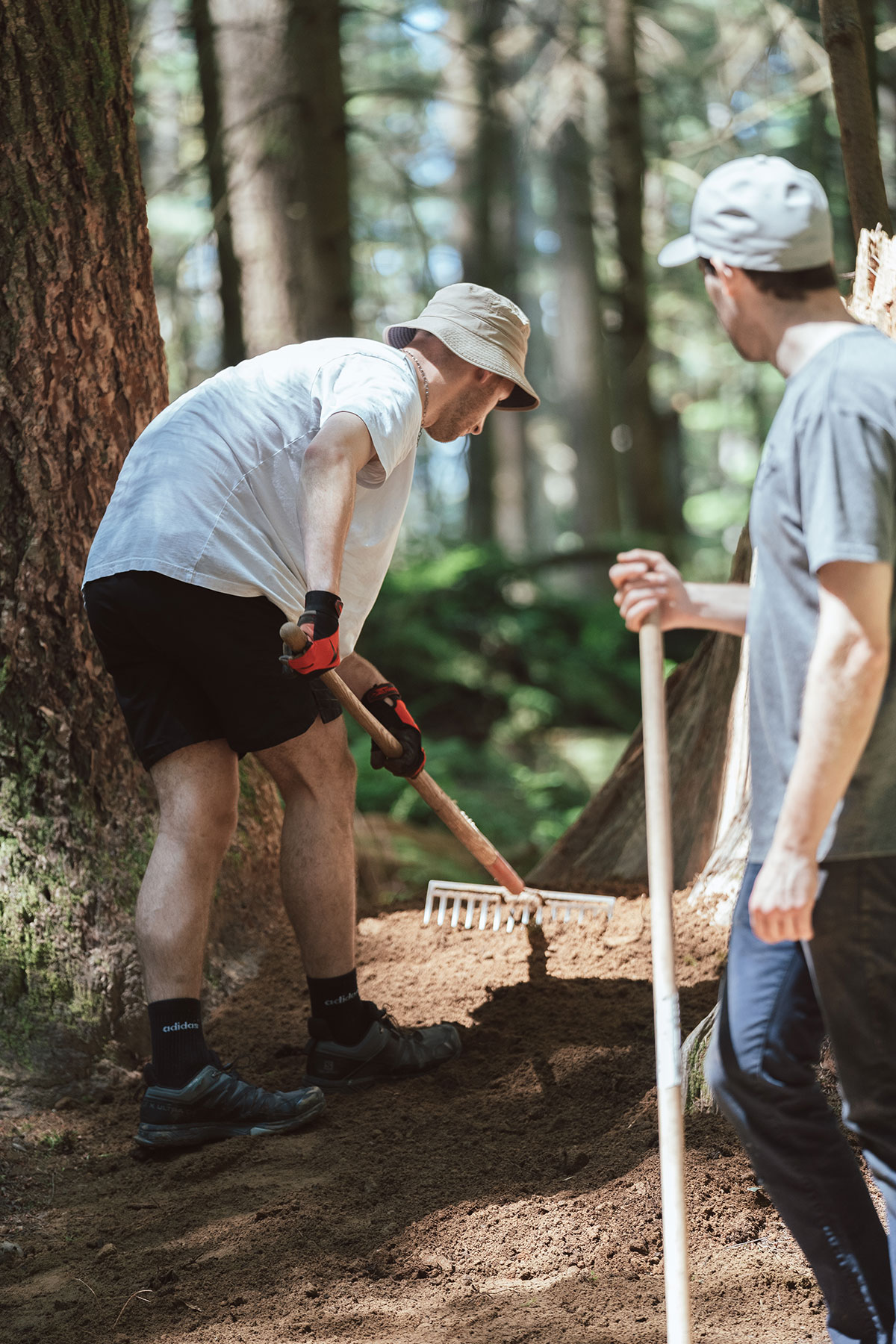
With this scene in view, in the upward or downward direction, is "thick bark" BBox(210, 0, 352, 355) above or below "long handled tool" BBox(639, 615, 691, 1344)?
above

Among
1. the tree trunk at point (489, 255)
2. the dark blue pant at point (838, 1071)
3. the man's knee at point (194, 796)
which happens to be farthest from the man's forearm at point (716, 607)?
the tree trunk at point (489, 255)

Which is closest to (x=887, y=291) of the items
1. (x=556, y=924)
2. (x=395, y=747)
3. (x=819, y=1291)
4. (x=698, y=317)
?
(x=395, y=747)

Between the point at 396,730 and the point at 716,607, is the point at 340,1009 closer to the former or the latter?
the point at 396,730

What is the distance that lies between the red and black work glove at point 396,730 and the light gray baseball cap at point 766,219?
199 centimetres

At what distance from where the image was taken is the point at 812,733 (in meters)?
1.69

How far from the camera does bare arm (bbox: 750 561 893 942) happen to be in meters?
1.66

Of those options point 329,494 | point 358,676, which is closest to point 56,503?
point 358,676

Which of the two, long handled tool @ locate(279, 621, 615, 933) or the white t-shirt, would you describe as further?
long handled tool @ locate(279, 621, 615, 933)

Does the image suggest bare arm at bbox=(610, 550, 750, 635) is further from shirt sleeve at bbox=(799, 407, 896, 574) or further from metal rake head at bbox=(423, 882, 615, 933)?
metal rake head at bbox=(423, 882, 615, 933)

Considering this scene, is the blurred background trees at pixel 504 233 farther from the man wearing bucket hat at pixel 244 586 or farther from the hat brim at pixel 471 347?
the man wearing bucket hat at pixel 244 586

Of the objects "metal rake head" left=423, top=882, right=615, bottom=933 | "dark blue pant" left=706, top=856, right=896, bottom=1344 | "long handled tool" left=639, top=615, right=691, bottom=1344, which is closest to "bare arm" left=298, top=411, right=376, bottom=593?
"long handled tool" left=639, top=615, right=691, bottom=1344

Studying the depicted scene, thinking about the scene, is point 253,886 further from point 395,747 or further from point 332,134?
point 332,134

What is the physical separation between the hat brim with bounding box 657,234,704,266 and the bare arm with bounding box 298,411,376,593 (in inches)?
40.7

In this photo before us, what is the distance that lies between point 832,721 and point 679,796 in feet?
9.35
